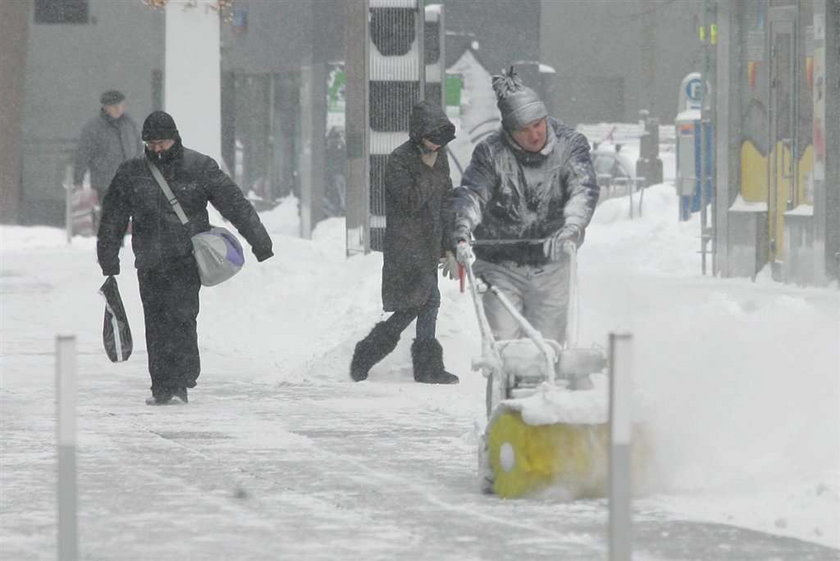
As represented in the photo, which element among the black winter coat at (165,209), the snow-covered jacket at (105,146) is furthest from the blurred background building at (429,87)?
the black winter coat at (165,209)

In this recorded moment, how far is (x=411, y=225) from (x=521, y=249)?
3.54 meters

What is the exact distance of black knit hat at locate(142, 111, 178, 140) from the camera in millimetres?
12523

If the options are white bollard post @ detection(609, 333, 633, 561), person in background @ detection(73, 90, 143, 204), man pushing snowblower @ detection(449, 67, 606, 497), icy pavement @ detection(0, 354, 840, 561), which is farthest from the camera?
person in background @ detection(73, 90, 143, 204)

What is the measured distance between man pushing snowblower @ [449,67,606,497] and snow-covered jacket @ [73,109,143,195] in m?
11.4

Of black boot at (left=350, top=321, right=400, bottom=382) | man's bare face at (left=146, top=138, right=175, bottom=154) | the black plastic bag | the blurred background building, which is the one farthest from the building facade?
man's bare face at (left=146, top=138, right=175, bottom=154)

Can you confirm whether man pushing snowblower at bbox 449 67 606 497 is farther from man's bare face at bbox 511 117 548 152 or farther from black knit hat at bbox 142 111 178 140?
black knit hat at bbox 142 111 178 140

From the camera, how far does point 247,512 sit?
8.61 meters

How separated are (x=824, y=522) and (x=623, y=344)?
7.76ft

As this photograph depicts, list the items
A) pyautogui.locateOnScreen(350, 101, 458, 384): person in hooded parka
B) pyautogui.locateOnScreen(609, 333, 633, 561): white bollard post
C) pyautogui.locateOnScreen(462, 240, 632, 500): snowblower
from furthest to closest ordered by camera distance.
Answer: pyautogui.locateOnScreen(350, 101, 458, 384): person in hooded parka < pyautogui.locateOnScreen(462, 240, 632, 500): snowblower < pyautogui.locateOnScreen(609, 333, 633, 561): white bollard post

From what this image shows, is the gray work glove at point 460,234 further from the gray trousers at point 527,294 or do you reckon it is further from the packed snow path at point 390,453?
the packed snow path at point 390,453

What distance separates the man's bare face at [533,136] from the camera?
990cm

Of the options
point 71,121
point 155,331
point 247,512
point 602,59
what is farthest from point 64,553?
point 602,59

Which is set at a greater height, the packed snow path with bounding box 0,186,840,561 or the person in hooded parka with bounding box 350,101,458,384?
the person in hooded parka with bounding box 350,101,458,384

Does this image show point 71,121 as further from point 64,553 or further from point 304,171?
point 64,553
